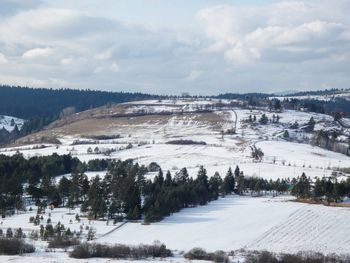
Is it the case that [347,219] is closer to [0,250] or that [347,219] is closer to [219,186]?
[219,186]

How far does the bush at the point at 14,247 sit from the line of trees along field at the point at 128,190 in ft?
62.6

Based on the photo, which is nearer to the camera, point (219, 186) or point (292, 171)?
point (219, 186)

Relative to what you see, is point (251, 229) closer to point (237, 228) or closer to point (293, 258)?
point (237, 228)

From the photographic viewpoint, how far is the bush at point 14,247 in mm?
54094

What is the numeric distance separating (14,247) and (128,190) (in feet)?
84.7

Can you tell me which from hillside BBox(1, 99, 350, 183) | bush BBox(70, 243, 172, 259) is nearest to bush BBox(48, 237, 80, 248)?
bush BBox(70, 243, 172, 259)

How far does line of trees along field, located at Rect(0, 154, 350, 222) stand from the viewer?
76.6 meters

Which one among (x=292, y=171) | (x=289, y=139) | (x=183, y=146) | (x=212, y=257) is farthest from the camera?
(x=289, y=139)

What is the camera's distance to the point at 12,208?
3081 inches

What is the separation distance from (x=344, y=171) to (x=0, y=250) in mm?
91984

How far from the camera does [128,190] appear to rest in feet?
258

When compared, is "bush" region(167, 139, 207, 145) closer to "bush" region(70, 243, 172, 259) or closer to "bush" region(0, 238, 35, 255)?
"bush" region(70, 243, 172, 259)

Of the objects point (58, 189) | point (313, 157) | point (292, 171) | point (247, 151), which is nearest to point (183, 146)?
point (247, 151)

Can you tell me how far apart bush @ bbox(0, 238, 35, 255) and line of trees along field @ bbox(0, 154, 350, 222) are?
19068 millimetres
